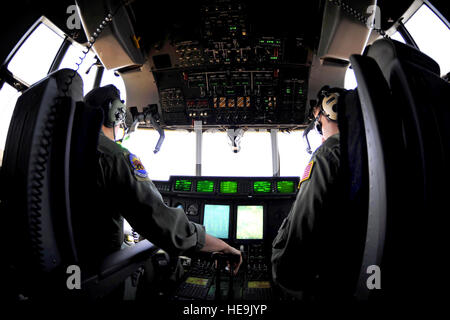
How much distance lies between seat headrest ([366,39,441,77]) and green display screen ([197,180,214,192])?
150cm

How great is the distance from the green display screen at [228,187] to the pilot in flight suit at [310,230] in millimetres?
1014

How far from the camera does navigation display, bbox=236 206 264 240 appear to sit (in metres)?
1.72

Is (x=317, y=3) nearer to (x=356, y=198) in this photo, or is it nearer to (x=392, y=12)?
(x=392, y=12)

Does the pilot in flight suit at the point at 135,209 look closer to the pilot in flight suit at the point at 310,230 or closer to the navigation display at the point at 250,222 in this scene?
the pilot in flight suit at the point at 310,230

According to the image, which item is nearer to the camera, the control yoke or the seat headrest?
the seat headrest

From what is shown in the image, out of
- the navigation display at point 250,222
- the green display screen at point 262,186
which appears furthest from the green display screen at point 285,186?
A: the navigation display at point 250,222

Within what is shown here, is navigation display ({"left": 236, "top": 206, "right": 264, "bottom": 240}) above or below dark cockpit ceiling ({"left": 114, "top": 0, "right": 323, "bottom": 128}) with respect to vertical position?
below

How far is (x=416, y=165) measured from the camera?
413 mm

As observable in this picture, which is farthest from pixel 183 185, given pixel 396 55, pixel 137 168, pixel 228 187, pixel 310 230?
pixel 396 55

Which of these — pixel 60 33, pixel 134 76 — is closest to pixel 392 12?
pixel 134 76

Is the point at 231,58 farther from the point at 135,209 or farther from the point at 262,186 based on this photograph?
the point at 135,209

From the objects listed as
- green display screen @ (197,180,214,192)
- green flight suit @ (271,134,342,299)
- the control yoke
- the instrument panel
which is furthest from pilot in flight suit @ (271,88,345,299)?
the control yoke

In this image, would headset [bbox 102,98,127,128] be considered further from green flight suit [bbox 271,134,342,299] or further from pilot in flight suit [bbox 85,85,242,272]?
green flight suit [bbox 271,134,342,299]

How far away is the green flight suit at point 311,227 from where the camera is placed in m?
0.64
